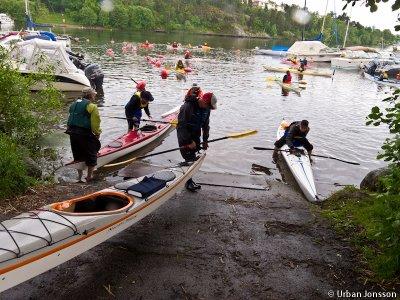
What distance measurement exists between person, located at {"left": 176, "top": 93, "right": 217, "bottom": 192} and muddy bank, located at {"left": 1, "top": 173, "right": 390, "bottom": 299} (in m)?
1.21

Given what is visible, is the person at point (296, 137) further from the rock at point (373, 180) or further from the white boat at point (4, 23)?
the white boat at point (4, 23)

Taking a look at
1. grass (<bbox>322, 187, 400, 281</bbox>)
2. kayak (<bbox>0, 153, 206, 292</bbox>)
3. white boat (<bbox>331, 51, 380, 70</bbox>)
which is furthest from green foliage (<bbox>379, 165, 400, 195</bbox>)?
white boat (<bbox>331, 51, 380, 70</bbox>)

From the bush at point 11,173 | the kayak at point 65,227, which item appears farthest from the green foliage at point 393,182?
the bush at point 11,173

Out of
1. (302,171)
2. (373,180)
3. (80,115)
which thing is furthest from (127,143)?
(373,180)

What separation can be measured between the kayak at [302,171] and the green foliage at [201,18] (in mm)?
71237

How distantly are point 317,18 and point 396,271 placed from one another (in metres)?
131

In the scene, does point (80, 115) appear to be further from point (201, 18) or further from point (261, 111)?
point (201, 18)

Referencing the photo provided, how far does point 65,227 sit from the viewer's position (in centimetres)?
438

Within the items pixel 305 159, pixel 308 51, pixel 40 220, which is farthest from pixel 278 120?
pixel 308 51

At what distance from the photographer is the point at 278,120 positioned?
17281 mm

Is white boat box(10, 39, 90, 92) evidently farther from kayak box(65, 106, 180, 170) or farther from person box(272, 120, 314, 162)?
person box(272, 120, 314, 162)

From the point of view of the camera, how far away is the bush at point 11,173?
6570 mm

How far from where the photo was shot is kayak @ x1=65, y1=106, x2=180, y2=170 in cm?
947

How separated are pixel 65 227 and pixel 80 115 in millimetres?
3794
